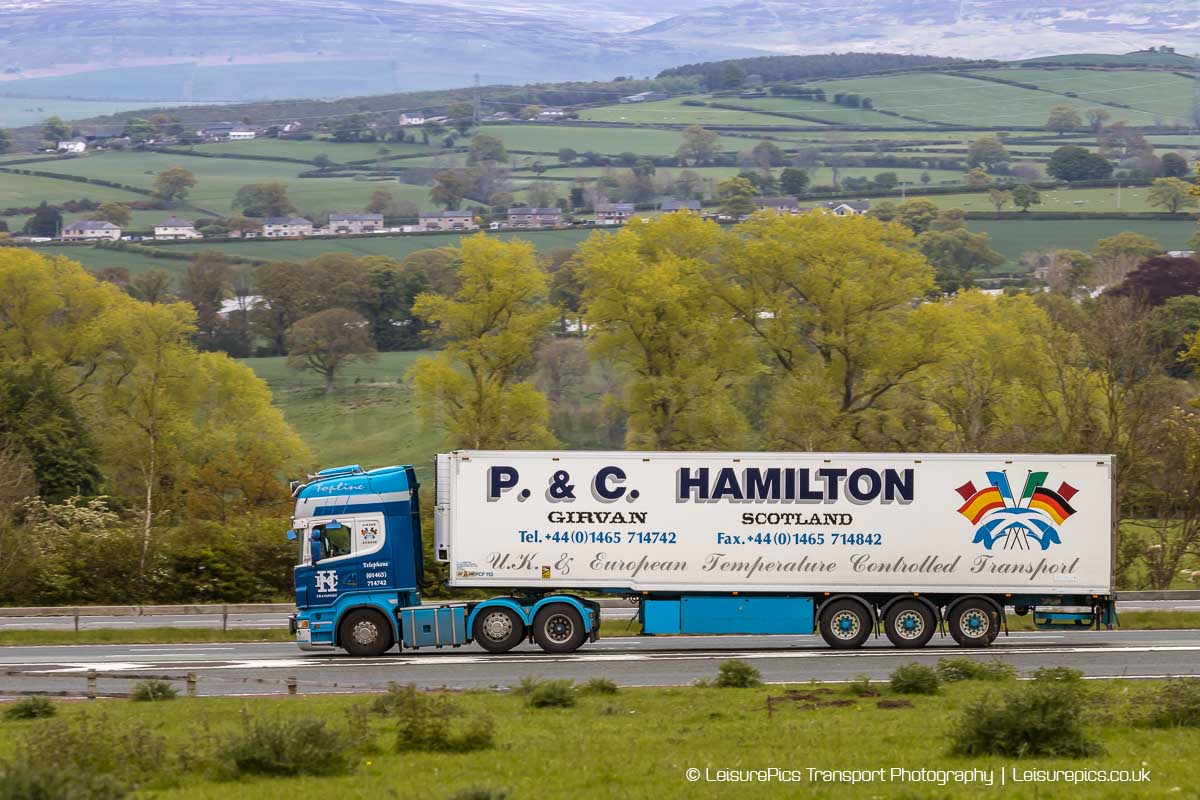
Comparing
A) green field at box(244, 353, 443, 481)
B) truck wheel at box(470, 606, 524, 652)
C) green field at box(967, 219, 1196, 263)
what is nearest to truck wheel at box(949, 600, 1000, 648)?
A: truck wheel at box(470, 606, 524, 652)

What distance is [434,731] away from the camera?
16.7 meters

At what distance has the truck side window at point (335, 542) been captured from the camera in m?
Result: 28.8

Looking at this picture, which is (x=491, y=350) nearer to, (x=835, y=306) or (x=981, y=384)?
(x=835, y=306)

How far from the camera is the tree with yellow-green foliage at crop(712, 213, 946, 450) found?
59656mm

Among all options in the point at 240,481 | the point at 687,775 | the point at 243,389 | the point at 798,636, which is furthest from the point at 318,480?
the point at 243,389

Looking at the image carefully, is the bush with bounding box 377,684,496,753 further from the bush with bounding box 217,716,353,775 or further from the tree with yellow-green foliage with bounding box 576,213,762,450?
the tree with yellow-green foliage with bounding box 576,213,762,450

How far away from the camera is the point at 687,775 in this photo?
571 inches

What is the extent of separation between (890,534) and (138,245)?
135m

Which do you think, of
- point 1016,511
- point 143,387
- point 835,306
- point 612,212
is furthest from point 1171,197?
point 1016,511

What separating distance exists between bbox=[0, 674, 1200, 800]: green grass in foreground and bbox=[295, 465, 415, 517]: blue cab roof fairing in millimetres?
7213

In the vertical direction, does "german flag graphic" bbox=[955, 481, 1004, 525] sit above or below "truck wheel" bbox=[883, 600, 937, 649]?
above

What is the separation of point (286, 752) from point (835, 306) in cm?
4845

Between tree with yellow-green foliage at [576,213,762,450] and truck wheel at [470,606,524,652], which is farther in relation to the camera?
tree with yellow-green foliage at [576,213,762,450]

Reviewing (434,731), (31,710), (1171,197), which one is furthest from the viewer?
(1171,197)
